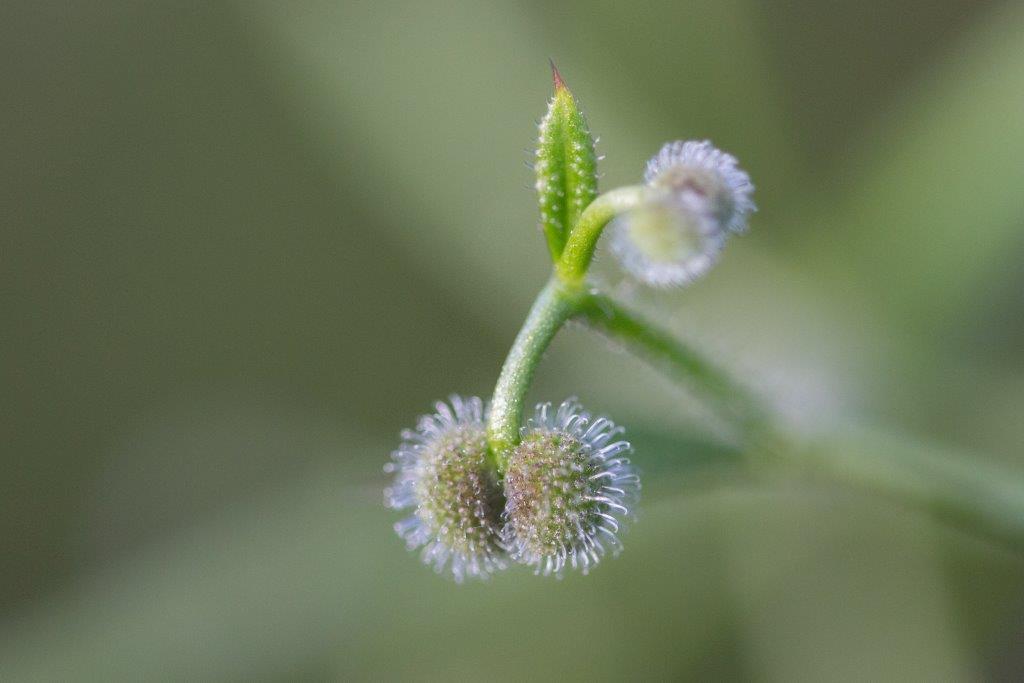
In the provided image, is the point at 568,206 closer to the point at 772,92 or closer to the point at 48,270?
the point at 772,92

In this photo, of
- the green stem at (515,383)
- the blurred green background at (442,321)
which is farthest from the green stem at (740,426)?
the blurred green background at (442,321)

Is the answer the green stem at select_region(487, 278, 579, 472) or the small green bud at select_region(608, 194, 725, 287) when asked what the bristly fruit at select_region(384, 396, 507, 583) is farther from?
the small green bud at select_region(608, 194, 725, 287)

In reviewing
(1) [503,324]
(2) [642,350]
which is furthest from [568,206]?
(1) [503,324]

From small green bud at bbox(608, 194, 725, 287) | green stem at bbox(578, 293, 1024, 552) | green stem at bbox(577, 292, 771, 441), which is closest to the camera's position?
small green bud at bbox(608, 194, 725, 287)

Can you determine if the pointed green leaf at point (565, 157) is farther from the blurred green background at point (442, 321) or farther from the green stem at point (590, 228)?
the blurred green background at point (442, 321)

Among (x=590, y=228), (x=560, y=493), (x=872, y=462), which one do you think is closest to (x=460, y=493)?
(x=560, y=493)

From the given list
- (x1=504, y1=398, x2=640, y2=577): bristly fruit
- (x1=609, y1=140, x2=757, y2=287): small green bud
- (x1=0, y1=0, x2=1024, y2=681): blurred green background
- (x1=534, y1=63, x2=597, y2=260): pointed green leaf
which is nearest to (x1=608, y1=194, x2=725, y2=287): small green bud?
(x1=609, y1=140, x2=757, y2=287): small green bud
